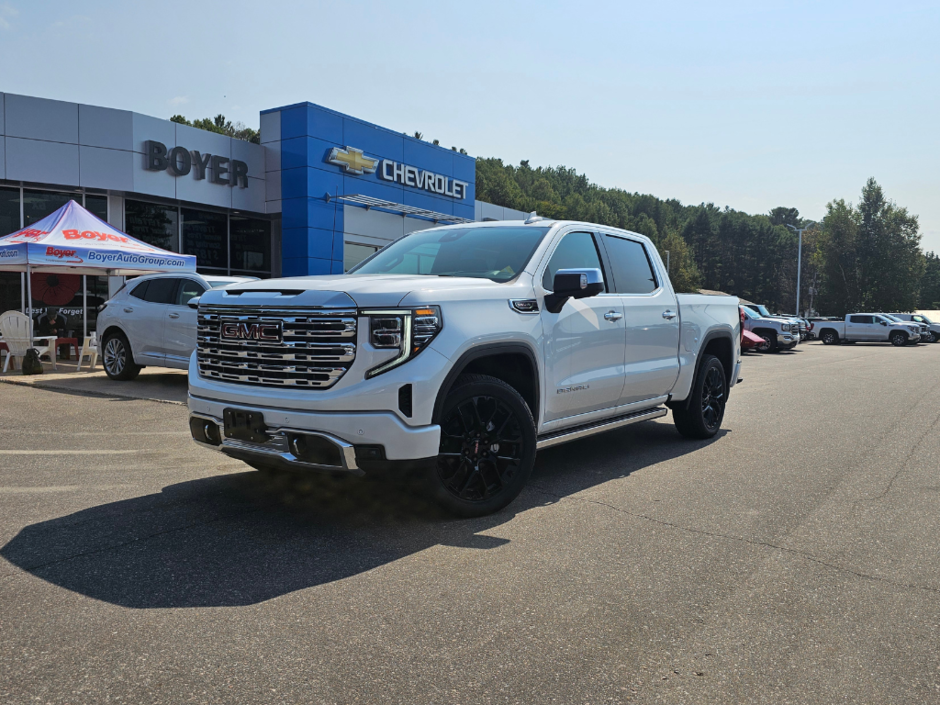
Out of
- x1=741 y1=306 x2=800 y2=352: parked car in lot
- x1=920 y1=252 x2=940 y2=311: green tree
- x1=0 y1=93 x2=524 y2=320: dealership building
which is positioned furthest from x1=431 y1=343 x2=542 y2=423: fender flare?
x1=920 y1=252 x2=940 y2=311: green tree

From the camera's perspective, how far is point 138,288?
40.4 feet

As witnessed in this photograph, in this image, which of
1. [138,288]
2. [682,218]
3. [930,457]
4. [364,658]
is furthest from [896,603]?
[682,218]

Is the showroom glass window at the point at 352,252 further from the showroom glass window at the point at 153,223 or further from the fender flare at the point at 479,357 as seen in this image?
the fender flare at the point at 479,357

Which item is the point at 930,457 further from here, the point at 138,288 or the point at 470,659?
the point at 138,288

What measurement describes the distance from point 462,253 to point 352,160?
20.8m

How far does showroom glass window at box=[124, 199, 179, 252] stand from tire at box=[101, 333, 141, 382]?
9919 mm

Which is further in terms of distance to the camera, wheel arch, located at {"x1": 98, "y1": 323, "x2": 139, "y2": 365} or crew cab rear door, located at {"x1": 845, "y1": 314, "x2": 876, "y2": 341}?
crew cab rear door, located at {"x1": 845, "y1": 314, "x2": 876, "y2": 341}

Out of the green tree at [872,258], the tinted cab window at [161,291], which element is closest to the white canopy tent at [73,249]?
the tinted cab window at [161,291]

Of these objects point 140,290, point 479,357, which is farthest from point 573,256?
point 140,290

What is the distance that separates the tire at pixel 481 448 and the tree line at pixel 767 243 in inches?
1745

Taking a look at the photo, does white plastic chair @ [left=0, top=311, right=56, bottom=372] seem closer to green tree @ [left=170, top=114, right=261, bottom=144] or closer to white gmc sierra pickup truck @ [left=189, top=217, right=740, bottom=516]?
white gmc sierra pickup truck @ [left=189, top=217, right=740, bottom=516]

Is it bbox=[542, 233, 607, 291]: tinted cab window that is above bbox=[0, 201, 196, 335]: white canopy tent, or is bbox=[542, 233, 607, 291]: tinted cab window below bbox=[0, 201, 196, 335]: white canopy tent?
below

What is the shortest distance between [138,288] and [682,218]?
470 ft

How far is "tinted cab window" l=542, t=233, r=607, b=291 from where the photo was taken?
557cm
